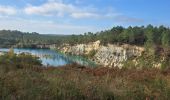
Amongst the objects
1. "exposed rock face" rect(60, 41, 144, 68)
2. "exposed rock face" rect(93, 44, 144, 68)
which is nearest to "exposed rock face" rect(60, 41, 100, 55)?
"exposed rock face" rect(60, 41, 144, 68)

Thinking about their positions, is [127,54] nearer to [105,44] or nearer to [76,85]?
[105,44]

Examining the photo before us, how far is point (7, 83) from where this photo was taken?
7051 millimetres

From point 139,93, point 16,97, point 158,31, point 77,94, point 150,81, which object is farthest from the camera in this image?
point 158,31

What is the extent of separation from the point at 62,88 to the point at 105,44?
128204 mm

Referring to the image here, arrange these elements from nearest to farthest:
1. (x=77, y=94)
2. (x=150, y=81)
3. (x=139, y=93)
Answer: (x=77, y=94) < (x=139, y=93) < (x=150, y=81)

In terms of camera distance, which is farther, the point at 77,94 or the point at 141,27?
the point at 141,27

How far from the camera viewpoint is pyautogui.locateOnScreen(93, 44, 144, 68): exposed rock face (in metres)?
108

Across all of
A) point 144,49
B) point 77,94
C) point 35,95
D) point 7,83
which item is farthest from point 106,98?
point 144,49

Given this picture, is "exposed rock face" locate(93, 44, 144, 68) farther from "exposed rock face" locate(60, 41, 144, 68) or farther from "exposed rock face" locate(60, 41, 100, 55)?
"exposed rock face" locate(60, 41, 100, 55)

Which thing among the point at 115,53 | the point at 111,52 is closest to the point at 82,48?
the point at 111,52

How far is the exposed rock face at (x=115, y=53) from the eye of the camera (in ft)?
354

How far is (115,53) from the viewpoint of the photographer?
118000 millimetres

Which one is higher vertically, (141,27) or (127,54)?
(141,27)

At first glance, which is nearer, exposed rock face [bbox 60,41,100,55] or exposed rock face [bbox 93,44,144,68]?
exposed rock face [bbox 93,44,144,68]
